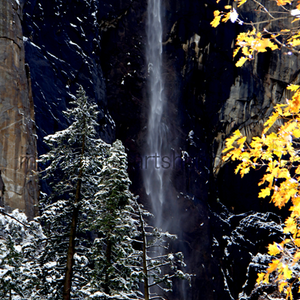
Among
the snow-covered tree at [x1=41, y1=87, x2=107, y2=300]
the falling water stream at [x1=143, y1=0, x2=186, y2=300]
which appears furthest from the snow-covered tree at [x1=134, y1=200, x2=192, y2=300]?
the falling water stream at [x1=143, y1=0, x2=186, y2=300]

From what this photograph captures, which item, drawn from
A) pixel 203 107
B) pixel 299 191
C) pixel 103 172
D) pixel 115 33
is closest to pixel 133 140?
pixel 203 107

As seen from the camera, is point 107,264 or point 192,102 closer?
point 107,264

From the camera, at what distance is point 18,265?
8320mm

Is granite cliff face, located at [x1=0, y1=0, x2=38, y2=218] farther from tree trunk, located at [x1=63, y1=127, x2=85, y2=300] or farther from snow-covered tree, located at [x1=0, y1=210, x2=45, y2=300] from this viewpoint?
tree trunk, located at [x1=63, y1=127, x2=85, y2=300]

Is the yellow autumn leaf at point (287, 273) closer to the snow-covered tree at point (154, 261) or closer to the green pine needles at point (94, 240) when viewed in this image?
the snow-covered tree at point (154, 261)

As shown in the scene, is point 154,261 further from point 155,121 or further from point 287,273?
point 155,121

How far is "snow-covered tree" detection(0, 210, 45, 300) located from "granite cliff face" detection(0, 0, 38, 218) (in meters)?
4.14

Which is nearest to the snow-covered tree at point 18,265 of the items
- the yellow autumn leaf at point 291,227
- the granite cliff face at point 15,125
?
the granite cliff face at point 15,125

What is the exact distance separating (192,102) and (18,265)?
2413 cm

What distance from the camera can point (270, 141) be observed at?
8.75ft

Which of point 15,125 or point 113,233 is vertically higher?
point 15,125

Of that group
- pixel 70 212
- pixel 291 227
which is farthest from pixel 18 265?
pixel 291 227

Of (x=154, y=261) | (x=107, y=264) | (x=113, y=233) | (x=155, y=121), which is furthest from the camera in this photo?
(x=155, y=121)

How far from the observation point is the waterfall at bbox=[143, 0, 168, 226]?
27422 mm
